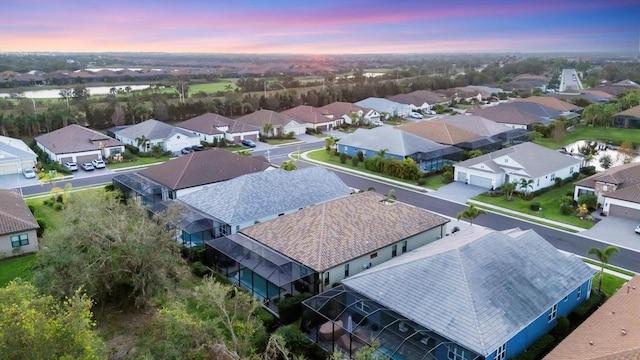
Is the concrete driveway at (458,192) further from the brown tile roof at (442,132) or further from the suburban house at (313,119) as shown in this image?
the suburban house at (313,119)

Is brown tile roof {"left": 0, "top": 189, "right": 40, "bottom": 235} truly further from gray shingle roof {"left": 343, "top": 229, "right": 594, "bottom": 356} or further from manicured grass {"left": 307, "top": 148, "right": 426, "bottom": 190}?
manicured grass {"left": 307, "top": 148, "right": 426, "bottom": 190}

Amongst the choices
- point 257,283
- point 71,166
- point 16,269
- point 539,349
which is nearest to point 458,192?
point 257,283

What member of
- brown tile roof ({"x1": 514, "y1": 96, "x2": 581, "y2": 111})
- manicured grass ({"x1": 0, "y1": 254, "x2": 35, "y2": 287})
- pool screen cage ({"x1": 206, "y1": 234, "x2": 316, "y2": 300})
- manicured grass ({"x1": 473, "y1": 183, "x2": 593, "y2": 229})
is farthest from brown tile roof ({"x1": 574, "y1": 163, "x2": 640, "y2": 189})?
brown tile roof ({"x1": 514, "y1": 96, "x2": 581, "y2": 111})

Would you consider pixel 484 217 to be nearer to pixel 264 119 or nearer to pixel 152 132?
pixel 152 132

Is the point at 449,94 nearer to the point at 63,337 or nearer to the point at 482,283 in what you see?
the point at 482,283

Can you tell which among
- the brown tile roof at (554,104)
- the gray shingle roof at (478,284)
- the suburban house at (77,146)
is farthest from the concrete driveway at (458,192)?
the brown tile roof at (554,104)

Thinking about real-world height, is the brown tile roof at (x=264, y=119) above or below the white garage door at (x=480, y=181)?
above
